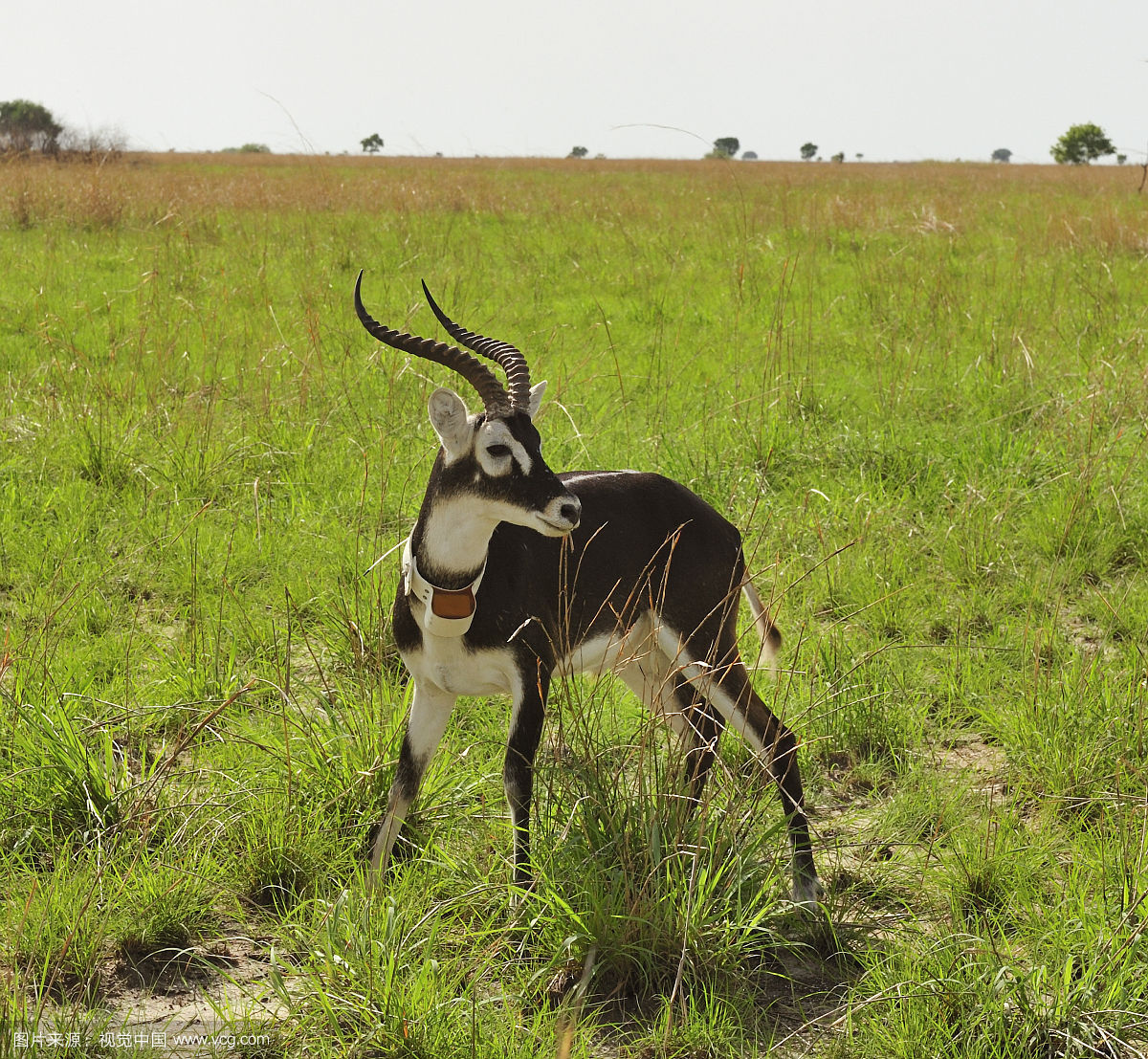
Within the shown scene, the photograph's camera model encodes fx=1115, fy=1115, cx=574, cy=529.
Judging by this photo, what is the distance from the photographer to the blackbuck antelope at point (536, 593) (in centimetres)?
294

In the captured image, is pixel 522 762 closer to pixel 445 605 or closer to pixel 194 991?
pixel 445 605

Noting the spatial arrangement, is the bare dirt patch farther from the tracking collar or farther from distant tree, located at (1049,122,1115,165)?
distant tree, located at (1049,122,1115,165)

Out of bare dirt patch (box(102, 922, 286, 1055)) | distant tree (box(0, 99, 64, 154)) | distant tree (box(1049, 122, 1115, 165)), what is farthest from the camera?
distant tree (box(1049, 122, 1115, 165))

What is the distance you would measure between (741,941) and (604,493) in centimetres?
137

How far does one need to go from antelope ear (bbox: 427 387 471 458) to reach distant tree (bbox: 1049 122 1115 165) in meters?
54.0

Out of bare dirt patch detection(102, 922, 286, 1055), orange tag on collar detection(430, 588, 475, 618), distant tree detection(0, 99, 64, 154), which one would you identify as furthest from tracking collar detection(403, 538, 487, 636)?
distant tree detection(0, 99, 64, 154)

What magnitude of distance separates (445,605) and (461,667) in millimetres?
226

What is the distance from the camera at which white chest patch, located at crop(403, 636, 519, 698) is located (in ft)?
10.2

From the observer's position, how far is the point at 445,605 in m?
2.99

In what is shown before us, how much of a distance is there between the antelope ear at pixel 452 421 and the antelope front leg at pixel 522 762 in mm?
675

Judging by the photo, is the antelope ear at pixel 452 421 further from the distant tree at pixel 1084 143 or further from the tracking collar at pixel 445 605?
the distant tree at pixel 1084 143

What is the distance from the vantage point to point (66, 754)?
3.36 meters

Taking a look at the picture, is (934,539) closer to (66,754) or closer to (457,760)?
(457,760)

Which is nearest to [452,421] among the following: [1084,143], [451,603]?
[451,603]
